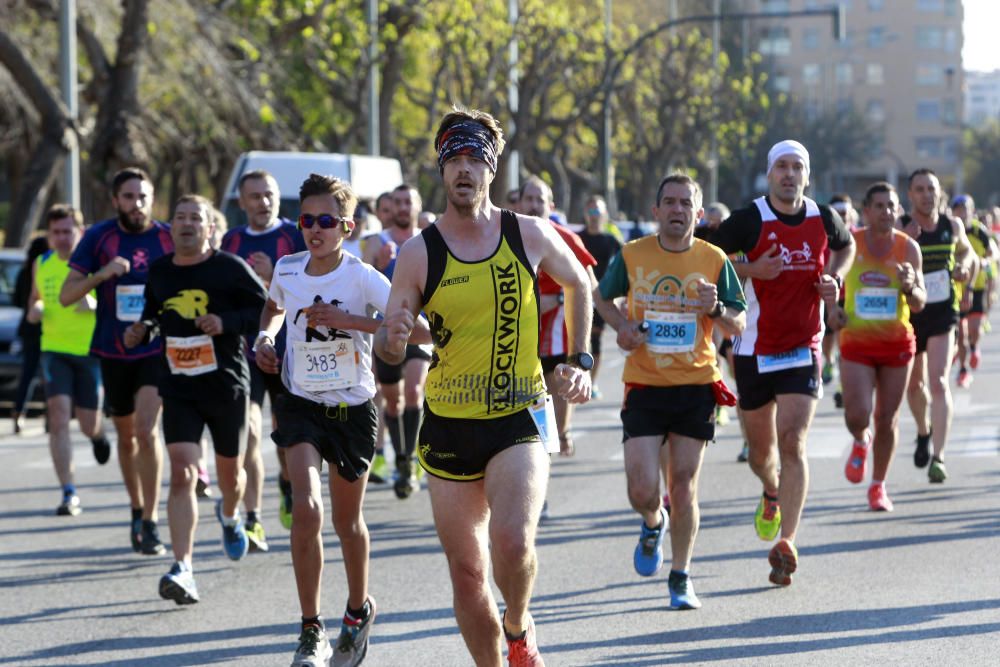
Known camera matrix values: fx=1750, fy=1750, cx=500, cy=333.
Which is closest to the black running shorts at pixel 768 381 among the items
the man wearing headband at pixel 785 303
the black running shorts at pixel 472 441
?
the man wearing headband at pixel 785 303

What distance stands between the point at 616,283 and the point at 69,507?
4.53m

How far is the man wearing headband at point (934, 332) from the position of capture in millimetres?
11812

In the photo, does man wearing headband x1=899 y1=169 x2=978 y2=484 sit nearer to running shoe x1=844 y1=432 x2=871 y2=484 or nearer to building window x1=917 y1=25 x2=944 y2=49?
running shoe x1=844 y1=432 x2=871 y2=484

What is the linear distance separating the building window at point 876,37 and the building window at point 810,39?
13.5 feet

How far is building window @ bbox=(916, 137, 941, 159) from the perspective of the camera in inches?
5187

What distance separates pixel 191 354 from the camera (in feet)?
27.0

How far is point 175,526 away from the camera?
26.5 ft

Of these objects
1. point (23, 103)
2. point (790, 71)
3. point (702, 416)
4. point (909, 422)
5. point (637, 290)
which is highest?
point (790, 71)

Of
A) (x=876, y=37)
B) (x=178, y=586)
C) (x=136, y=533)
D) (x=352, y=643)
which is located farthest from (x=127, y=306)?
(x=876, y=37)

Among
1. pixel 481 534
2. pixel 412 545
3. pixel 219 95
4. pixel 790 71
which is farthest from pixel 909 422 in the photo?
pixel 790 71

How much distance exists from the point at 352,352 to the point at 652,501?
1.61 meters

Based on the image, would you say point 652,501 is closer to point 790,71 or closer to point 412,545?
point 412,545

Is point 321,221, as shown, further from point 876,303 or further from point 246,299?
point 876,303

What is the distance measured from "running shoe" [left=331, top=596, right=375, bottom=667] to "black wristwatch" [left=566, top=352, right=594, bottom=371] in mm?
1634
